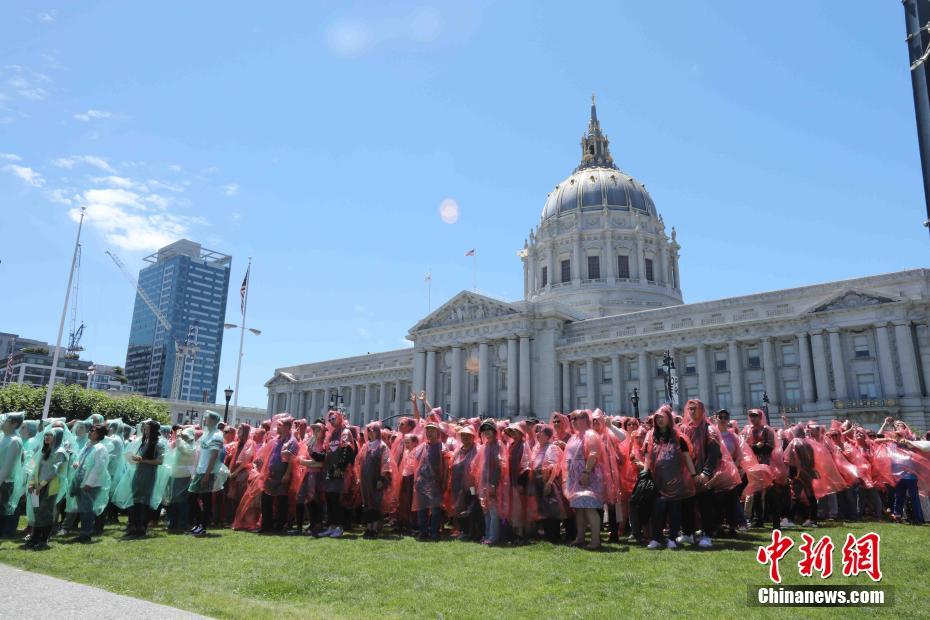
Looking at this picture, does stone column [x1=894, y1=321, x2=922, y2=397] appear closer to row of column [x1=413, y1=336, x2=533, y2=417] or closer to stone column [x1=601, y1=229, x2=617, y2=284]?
row of column [x1=413, y1=336, x2=533, y2=417]

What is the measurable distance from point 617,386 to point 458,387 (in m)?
16.3

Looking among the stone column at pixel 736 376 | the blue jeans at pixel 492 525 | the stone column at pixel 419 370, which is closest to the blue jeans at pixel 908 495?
the blue jeans at pixel 492 525

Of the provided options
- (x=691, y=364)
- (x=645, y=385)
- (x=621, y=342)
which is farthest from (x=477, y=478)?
(x=621, y=342)

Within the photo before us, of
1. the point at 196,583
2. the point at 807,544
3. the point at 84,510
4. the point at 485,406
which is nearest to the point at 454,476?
the point at 196,583

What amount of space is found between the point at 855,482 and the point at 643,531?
229 inches

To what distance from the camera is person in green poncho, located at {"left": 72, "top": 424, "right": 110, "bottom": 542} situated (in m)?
12.0

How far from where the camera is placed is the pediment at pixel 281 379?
8754 centimetres

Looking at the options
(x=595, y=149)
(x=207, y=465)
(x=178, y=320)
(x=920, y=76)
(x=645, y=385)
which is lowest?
(x=207, y=465)

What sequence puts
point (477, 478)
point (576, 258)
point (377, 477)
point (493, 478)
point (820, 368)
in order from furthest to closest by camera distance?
Answer: point (576, 258) → point (820, 368) → point (377, 477) → point (477, 478) → point (493, 478)

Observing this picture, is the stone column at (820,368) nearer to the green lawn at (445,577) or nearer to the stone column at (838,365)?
the stone column at (838,365)

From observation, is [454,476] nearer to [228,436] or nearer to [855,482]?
[228,436]

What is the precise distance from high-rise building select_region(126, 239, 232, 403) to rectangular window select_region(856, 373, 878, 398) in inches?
6562

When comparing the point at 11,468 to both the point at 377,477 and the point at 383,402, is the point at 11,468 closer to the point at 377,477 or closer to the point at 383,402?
the point at 377,477

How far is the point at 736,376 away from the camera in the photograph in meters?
52.4
